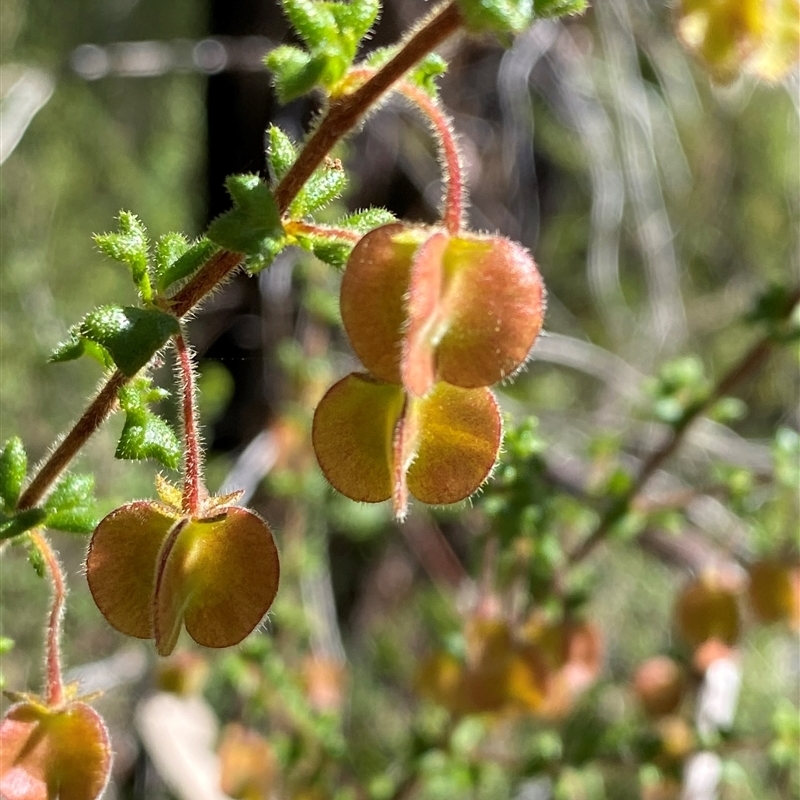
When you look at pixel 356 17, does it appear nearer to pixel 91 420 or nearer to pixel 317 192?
pixel 317 192

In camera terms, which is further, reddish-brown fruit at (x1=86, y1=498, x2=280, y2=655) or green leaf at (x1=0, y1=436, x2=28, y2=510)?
green leaf at (x1=0, y1=436, x2=28, y2=510)

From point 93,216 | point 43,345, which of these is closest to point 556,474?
point 43,345

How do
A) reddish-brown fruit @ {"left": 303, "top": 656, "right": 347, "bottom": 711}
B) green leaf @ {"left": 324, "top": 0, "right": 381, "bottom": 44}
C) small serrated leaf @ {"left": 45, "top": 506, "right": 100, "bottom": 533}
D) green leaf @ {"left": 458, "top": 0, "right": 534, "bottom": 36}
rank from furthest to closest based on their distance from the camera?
reddish-brown fruit @ {"left": 303, "top": 656, "right": 347, "bottom": 711} < small serrated leaf @ {"left": 45, "top": 506, "right": 100, "bottom": 533} < green leaf @ {"left": 324, "top": 0, "right": 381, "bottom": 44} < green leaf @ {"left": 458, "top": 0, "right": 534, "bottom": 36}

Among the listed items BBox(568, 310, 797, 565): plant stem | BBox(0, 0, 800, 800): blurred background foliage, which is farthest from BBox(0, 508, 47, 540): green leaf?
BBox(568, 310, 797, 565): plant stem

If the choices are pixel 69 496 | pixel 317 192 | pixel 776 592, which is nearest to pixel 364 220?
pixel 317 192

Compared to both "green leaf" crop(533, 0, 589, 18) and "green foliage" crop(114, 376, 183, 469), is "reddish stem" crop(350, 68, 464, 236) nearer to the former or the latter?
"green leaf" crop(533, 0, 589, 18)

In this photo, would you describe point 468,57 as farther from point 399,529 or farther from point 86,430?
point 86,430

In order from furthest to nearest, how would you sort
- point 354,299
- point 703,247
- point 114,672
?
point 703,247, point 114,672, point 354,299
